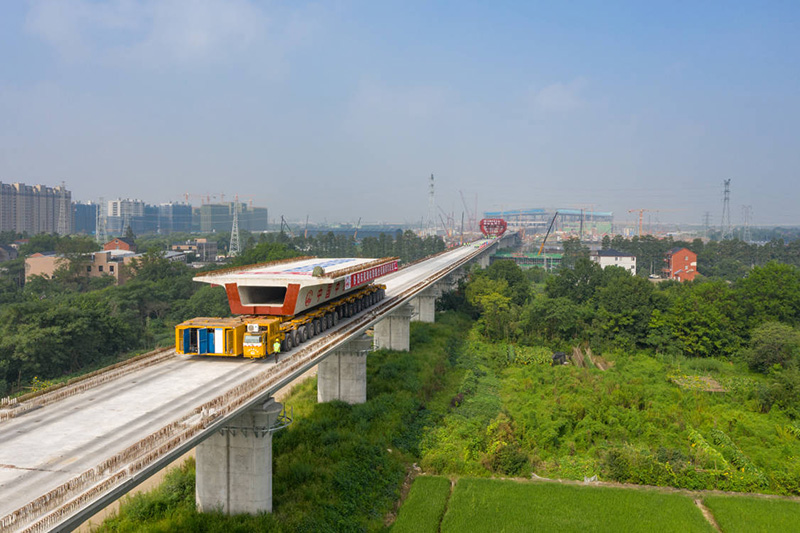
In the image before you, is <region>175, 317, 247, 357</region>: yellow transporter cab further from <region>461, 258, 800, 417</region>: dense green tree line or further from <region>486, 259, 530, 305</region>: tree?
<region>486, 259, 530, 305</region>: tree

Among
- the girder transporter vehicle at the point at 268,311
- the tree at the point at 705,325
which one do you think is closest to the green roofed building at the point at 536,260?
the tree at the point at 705,325

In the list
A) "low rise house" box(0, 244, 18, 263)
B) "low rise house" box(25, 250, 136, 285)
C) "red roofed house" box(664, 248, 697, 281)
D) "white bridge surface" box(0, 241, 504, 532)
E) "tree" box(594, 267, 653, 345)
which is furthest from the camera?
"low rise house" box(0, 244, 18, 263)

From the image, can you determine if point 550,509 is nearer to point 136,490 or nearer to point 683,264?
point 136,490

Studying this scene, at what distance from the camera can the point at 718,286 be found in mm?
62031

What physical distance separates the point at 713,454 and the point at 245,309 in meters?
26.6

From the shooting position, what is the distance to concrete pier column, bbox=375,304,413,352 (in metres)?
52.3

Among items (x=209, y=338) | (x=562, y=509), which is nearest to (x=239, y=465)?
(x=209, y=338)

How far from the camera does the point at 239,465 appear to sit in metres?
22.6

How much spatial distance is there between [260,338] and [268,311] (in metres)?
3.60

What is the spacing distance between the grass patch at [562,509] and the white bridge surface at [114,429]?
33.2 ft

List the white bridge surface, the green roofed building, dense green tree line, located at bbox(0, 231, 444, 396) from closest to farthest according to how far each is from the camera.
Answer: the white bridge surface
dense green tree line, located at bbox(0, 231, 444, 396)
the green roofed building

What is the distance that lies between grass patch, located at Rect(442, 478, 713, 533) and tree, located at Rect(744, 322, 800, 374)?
27.8 meters

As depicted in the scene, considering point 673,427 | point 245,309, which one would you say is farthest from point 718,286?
point 245,309

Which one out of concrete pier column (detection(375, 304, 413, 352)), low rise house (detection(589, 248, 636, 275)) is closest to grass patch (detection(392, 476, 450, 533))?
concrete pier column (detection(375, 304, 413, 352))
